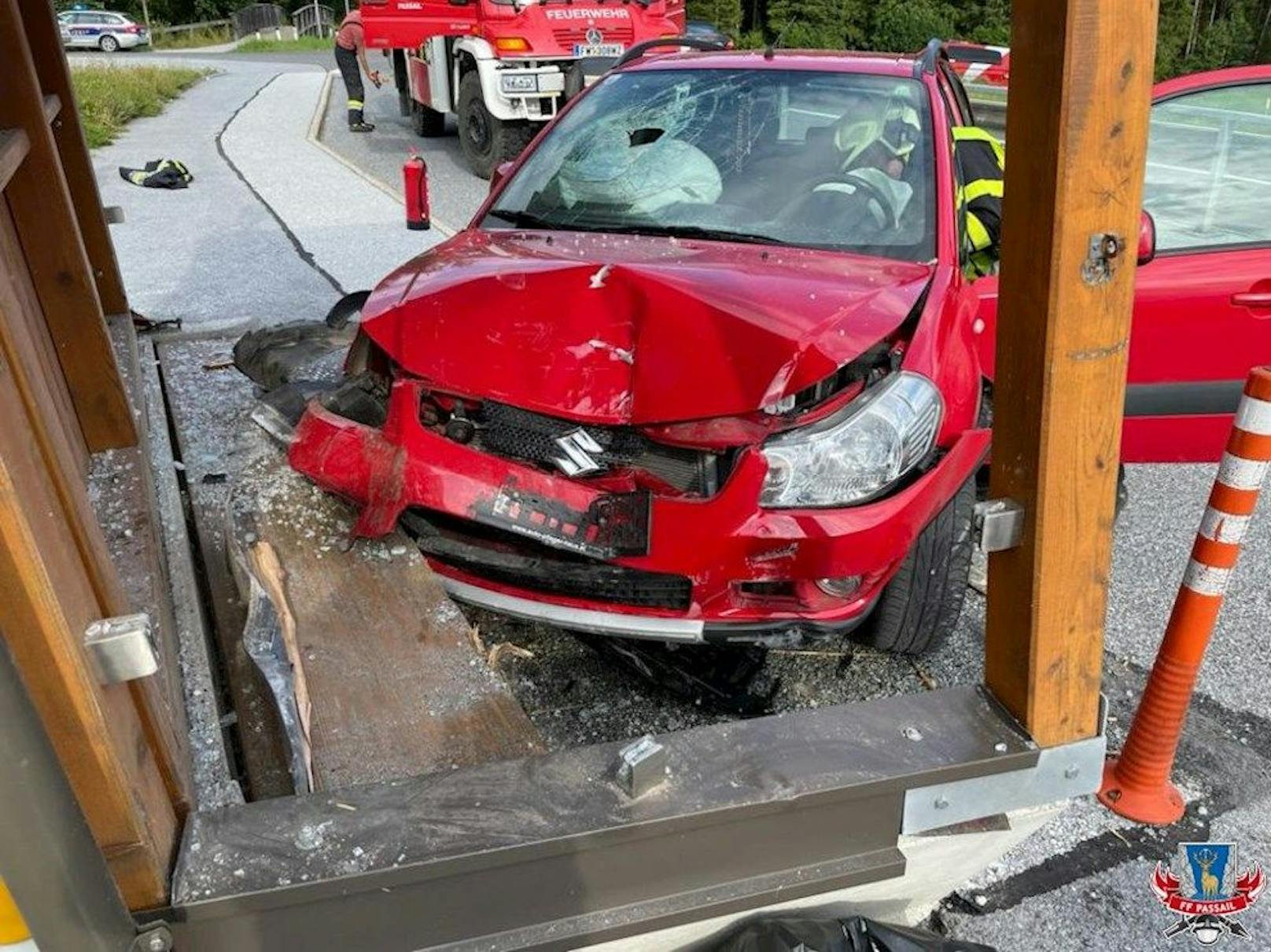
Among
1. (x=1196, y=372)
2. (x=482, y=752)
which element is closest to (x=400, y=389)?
(x=482, y=752)

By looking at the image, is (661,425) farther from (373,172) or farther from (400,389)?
(373,172)

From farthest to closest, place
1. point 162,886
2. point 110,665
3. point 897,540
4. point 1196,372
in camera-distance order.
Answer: point 1196,372, point 897,540, point 162,886, point 110,665

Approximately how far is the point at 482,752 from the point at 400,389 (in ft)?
3.77

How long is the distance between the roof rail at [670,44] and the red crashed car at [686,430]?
1.42m

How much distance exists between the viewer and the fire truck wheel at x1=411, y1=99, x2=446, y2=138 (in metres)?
13.6

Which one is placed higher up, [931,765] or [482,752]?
[931,765]

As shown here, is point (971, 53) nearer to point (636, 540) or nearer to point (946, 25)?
point (636, 540)

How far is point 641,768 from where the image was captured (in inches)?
58.3

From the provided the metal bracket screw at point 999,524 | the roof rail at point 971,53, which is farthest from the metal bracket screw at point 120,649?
the roof rail at point 971,53

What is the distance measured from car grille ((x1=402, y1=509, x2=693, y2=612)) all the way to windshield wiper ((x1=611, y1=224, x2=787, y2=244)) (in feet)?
Result: 4.03

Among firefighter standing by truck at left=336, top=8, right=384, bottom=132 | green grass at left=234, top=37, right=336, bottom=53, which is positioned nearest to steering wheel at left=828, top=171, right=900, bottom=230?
firefighter standing by truck at left=336, top=8, right=384, bottom=132

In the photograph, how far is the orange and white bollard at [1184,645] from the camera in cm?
230

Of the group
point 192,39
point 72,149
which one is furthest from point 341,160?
point 192,39

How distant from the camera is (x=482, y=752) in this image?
6.04ft
